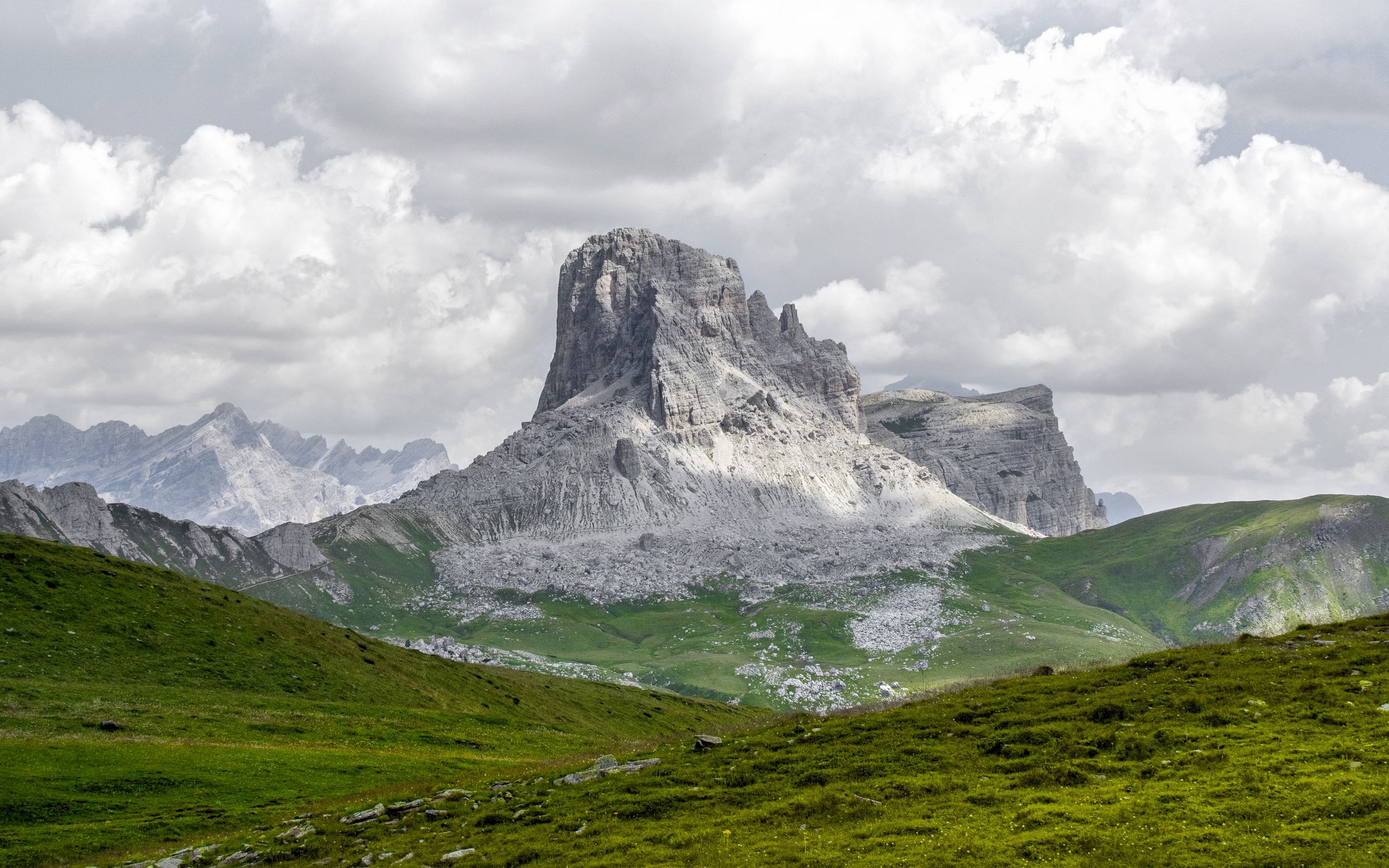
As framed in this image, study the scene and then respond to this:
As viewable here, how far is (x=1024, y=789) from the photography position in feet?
113

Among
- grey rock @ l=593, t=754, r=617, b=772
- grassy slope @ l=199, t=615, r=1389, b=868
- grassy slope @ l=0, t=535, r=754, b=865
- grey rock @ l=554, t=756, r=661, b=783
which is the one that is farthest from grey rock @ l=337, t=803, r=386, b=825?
grey rock @ l=593, t=754, r=617, b=772

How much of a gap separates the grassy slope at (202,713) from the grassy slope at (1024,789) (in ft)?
39.2

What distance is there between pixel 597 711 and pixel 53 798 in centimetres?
7742

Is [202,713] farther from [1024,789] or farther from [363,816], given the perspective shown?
[1024,789]

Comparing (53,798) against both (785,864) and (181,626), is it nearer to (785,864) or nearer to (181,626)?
(785,864)

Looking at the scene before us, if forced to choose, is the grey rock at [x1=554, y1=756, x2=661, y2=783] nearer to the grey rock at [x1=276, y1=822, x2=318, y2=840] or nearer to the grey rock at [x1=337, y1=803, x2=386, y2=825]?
the grey rock at [x1=337, y1=803, x2=386, y2=825]

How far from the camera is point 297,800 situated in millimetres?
54562

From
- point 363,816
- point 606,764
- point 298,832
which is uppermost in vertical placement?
point 606,764

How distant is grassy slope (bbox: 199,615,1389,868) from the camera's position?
1117 inches

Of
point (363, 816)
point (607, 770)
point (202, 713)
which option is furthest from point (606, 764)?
point (202, 713)

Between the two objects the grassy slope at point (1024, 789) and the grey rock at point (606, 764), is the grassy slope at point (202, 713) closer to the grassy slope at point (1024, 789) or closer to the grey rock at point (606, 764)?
the grassy slope at point (1024, 789)

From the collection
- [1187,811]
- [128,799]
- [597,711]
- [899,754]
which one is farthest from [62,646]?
[1187,811]

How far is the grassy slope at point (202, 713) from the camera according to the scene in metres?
50.8

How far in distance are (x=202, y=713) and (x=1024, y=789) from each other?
60.7 metres
